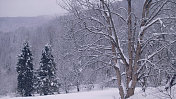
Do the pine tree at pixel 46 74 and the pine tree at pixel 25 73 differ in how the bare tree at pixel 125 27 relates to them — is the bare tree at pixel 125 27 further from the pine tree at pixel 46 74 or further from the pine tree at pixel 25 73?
the pine tree at pixel 25 73

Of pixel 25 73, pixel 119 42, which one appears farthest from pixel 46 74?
pixel 119 42

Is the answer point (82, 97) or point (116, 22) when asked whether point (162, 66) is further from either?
point (82, 97)

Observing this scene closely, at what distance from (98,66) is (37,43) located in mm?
76849

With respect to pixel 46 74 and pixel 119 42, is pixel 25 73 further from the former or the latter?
pixel 119 42

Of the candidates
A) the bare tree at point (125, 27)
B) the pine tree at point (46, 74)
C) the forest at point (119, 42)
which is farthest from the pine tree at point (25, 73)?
the bare tree at point (125, 27)

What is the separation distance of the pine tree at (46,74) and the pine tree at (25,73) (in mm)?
1535

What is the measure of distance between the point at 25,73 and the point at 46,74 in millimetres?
3142

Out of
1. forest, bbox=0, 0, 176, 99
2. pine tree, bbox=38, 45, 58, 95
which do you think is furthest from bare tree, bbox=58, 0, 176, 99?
pine tree, bbox=38, 45, 58, 95

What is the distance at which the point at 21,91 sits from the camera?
1250 inches

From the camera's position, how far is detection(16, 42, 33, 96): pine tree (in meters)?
31.8

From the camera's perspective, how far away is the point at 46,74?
32188 millimetres

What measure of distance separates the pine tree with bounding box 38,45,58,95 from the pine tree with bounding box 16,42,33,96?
153 centimetres

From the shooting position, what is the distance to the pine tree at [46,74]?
105ft

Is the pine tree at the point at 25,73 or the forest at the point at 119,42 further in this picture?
the pine tree at the point at 25,73
